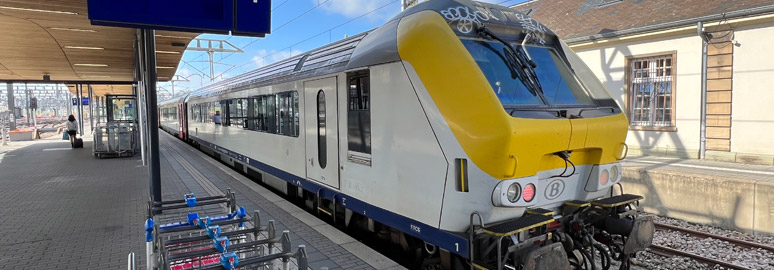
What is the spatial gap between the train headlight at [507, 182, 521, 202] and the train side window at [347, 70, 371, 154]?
5.80 ft

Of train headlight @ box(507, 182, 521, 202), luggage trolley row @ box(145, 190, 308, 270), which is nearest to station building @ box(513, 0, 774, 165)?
train headlight @ box(507, 182, 521, 202)

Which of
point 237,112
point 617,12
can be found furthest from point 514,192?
point 617,12

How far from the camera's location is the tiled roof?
461 inches

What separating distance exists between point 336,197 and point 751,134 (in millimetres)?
10920

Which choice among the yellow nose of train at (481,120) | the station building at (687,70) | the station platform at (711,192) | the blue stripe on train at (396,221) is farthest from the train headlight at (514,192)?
the station building at (687,70)

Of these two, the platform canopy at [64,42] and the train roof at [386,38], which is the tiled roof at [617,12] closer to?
the train roof at [386,38]

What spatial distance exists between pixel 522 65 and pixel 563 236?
65.9 inches

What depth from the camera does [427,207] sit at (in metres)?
4.07

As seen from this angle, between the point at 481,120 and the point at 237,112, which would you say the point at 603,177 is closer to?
the point at 481,120

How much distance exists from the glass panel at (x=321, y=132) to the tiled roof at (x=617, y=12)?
10.9 metres

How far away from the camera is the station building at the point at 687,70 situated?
10.7 meters

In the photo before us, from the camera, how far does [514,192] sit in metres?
3.77

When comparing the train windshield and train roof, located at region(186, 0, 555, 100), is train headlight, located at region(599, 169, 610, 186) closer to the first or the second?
the train windshield

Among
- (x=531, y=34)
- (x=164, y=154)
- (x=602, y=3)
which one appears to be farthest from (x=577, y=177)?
(x=164, y=154)
